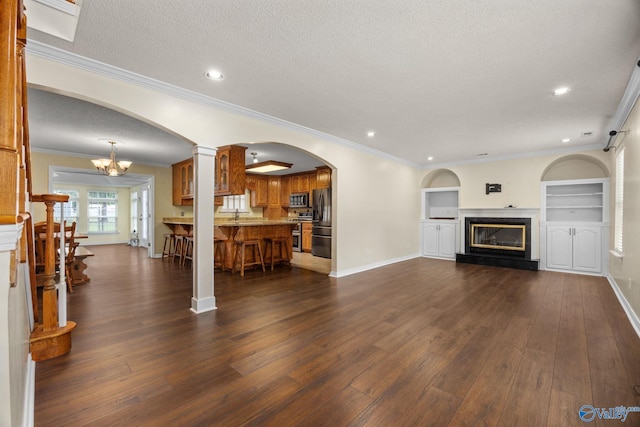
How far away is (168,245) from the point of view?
7.57 m

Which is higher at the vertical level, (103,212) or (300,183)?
(300,183)

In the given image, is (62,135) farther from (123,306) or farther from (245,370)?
(245,370)

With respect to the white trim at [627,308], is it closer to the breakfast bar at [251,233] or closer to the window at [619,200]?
the window at [619,200]

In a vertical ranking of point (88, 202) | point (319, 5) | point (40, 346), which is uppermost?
point (319, 5)

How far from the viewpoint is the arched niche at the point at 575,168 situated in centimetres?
550

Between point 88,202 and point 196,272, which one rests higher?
point 88,202

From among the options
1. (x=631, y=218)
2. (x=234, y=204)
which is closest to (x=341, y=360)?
(x=631, y=218)

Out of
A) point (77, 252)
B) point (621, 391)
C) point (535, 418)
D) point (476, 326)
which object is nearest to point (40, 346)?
point (77, 252)

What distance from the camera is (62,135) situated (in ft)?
16.2

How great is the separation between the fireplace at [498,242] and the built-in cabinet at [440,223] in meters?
0.33

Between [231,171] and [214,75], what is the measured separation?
2513 mm

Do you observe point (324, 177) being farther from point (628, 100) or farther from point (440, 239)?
point (628, 100)

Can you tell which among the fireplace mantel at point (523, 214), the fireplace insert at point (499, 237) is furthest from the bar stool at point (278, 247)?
the fireplace mantel at point (523, 214)

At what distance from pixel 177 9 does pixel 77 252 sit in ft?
15.3
